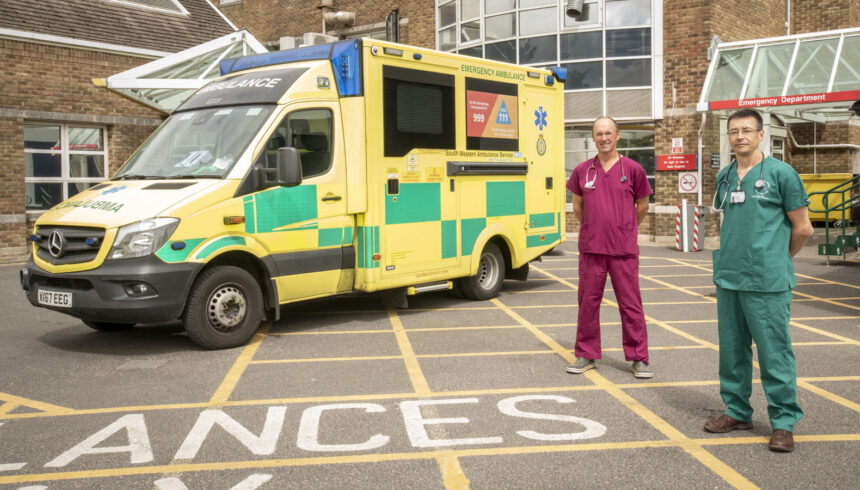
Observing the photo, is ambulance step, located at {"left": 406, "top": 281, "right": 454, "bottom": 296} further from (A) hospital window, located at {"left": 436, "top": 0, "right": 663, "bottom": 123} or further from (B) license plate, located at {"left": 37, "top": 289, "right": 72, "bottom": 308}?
(A) hospital window, located at {"left": 436, "top": 0, "right": 663, "bottom": 123}

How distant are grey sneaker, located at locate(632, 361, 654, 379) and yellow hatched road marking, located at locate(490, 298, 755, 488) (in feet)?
0.84

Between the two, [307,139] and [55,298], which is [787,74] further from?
[55,298]

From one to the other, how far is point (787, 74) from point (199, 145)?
547 inches

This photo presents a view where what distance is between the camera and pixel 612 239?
623 cm

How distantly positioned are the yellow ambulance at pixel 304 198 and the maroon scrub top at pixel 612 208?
9.22ft

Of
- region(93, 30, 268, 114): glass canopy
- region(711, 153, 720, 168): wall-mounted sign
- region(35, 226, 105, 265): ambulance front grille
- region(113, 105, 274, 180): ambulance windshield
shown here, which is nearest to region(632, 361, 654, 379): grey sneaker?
region(113, 105, 274, 180): ambulance windshield

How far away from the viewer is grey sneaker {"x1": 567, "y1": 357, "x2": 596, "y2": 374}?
20.9 feet

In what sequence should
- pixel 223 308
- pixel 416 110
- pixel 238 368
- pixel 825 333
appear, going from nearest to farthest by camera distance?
1. pixel 238 368
2. pixel 223 308
3. pixel 825 333
4. pixel 416 110

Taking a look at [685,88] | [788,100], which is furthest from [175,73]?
[788,100]

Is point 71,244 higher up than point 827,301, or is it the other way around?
point 71,244

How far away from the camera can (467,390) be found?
5.90m

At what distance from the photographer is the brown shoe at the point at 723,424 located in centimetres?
484

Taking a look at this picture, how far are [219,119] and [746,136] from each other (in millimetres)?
5254

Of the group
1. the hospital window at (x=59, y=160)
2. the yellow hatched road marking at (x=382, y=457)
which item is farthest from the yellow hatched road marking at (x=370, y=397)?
the hospital window at (x=59, y=160)
